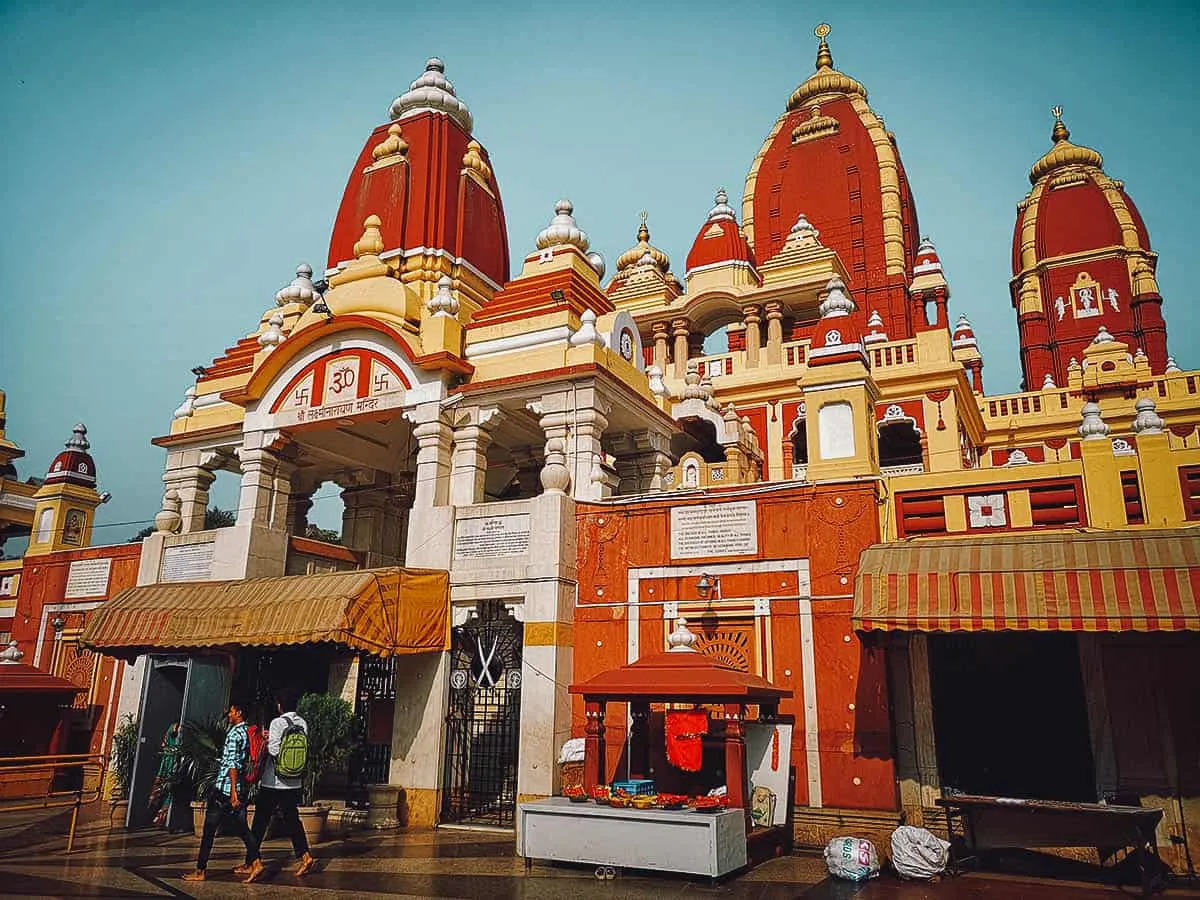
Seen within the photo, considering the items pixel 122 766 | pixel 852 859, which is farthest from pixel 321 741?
pixel 852 859

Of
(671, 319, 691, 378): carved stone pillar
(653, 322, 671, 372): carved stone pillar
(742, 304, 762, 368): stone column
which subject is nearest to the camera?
(742, 304, 762, 368): stone column

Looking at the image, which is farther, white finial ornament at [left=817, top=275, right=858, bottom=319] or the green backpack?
white finial ornament at [left=817, top=275, right=858, bottom=319]

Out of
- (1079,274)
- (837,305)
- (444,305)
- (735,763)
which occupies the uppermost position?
(1079,274)

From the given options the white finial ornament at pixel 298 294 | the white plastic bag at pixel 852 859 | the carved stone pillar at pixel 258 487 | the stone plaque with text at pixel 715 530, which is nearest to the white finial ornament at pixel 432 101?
the white finial ornament at pixel 298 294

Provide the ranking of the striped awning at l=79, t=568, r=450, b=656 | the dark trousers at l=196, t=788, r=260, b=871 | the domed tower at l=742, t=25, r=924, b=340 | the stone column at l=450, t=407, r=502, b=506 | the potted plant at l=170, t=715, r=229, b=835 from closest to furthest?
the dark trousers at l=196, t=788, r=260, b=871 → the potted plant at l=170, t=715, r=229, b=835 → the striped awning at l=79, t=568, r=450, b=656 → the stone column at l=450, t=407, r=502, b=506 → the domed tower at l=742, t=25, r=924, b=340

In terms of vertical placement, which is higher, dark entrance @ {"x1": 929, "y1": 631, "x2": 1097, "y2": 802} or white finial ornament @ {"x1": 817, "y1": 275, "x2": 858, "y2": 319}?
white finial ornament @ {"x1": 817, "y1": 275, "x2": 858, "y2": 319}

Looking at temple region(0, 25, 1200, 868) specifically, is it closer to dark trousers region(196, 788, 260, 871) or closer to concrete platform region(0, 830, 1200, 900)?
concrete platform region(0, 830, 1200, 900)

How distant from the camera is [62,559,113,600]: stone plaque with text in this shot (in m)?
18.8

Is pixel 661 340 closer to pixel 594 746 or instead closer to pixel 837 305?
pixel 837 305

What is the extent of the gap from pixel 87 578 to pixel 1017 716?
17901 millimetres

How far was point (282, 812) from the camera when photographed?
354 inches

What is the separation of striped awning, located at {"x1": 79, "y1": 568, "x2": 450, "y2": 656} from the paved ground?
2.63 meters

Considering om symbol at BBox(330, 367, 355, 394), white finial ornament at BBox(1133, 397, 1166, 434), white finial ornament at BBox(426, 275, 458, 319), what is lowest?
white finial ornament at BBox(1133, 397, 1166, 434)

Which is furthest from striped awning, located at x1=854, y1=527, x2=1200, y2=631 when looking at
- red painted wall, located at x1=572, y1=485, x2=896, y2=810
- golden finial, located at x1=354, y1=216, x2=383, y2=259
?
golden finial, located at x1=354, y1=216, x2=383, y2=259
